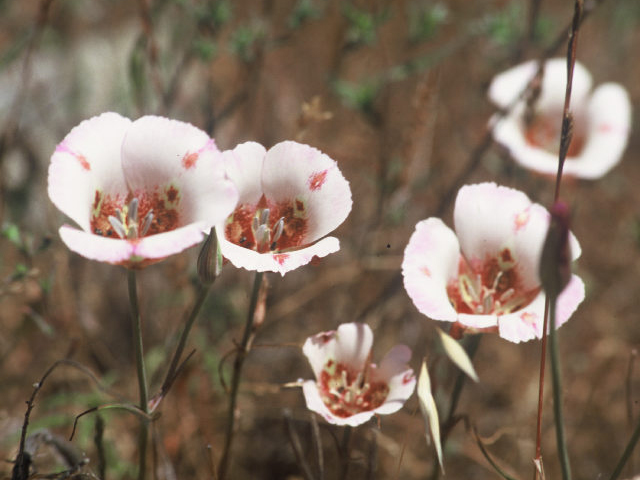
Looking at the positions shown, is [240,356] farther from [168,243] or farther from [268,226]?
[168,243]

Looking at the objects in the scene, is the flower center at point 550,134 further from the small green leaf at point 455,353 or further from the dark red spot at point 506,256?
the small green leaf at point 455,353

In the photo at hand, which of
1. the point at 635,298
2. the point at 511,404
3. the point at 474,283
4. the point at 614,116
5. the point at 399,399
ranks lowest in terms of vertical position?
the point at 511,404

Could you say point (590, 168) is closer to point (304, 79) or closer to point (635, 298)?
point (635, 298)

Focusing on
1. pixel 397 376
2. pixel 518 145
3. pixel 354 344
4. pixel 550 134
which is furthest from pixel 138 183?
pixel 550 134

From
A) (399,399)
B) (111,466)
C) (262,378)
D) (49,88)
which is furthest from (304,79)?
(399,399)

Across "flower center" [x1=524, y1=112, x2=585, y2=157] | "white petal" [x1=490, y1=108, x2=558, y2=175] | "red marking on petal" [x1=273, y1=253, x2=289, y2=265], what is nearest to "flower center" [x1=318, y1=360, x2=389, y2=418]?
"red marking on petal" [x1=273, y1=253, x2=289, y2=265]

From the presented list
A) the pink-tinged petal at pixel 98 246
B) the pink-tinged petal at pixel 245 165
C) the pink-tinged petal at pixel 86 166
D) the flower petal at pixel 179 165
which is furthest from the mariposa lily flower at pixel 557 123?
the pink-tinged petal at pixel 98 246
